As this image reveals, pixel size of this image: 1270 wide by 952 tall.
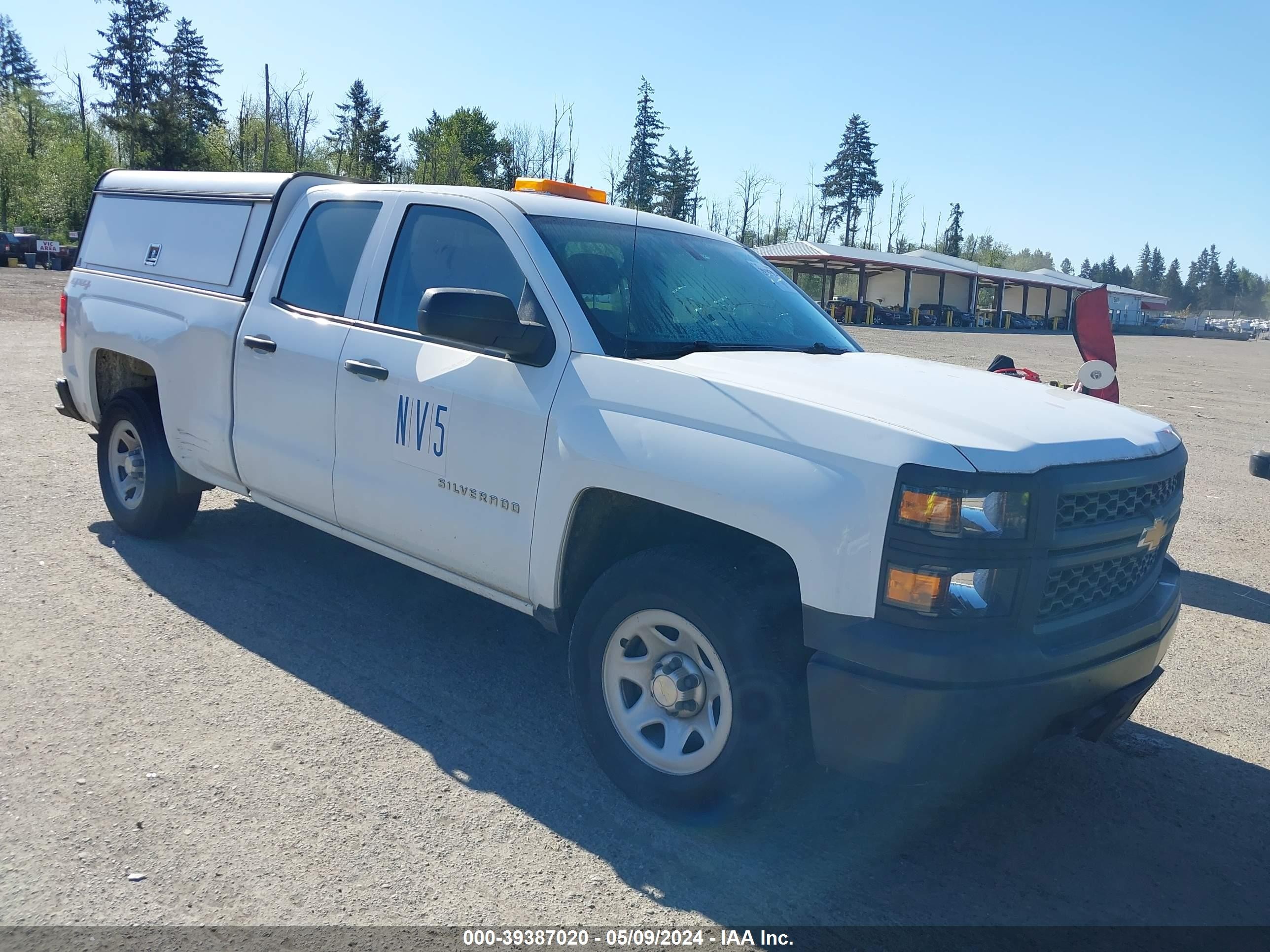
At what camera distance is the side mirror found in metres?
3.54

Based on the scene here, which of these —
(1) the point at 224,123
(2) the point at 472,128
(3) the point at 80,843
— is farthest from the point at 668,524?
(1) the point at 224,123

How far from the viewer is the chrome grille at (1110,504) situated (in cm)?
295

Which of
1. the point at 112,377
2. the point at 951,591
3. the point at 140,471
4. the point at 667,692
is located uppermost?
the point at 112,377

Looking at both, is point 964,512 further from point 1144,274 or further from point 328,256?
point 1144,274

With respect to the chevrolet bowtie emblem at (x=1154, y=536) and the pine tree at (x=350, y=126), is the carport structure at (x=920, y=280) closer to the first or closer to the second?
the pine tree at (x=350, y=126)

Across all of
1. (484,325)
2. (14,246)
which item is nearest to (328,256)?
(484,325)

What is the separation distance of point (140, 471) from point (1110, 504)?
507cm

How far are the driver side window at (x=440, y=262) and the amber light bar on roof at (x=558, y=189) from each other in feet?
1.96

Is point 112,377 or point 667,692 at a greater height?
point 112,377

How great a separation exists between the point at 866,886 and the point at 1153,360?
3852 centimetres

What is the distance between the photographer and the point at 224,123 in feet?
229

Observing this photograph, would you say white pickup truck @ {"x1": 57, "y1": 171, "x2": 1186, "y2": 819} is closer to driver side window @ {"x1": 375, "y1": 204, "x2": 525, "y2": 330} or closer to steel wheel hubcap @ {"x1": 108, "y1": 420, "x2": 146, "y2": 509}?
driver side window @ {"x1": 375, "y1": 204, "x2": 525, "y2": 330}

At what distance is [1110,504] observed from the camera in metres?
3.14

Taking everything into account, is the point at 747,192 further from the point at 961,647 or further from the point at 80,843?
the point at 80,843
